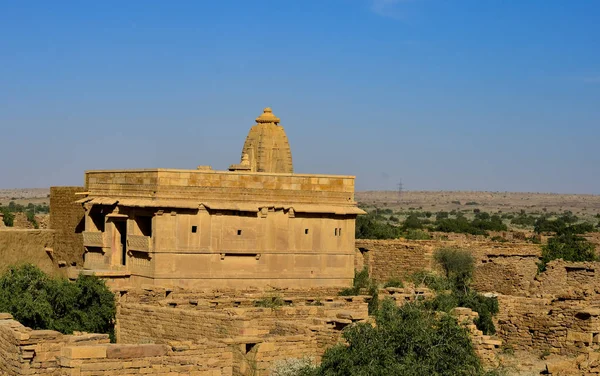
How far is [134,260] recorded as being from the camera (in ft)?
87.4

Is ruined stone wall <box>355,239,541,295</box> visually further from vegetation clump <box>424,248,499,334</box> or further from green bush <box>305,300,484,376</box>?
green bush <box>305,300,484,376</box>

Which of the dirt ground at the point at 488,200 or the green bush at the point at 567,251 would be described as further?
the dirt ground at the point at 488,200

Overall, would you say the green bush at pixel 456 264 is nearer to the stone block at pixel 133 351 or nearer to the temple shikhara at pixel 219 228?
the temple shikhara at pixel 219 228

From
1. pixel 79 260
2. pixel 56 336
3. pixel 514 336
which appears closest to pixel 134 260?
pixel 79 260

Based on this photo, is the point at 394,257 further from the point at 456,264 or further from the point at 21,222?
the point at 21,222

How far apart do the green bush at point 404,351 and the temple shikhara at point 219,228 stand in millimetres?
10722

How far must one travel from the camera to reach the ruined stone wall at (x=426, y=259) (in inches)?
1261

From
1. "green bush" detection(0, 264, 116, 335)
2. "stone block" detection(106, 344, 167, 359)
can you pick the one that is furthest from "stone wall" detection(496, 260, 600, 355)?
"stone block" detection(106, 344, 167, 359)

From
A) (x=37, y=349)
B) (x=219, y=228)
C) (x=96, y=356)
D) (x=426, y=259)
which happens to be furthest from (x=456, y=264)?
(x=96, y=356)

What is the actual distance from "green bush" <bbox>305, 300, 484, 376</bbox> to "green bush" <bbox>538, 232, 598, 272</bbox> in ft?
61.9

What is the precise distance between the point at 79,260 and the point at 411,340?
15352mm

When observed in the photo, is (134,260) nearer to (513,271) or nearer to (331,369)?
(513,271)

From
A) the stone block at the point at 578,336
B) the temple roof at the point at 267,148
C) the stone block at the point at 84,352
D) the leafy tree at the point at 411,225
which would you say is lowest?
the stone block at the point at 578,336

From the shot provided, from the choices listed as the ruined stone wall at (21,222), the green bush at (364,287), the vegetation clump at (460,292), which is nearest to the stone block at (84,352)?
the vegetation clump at (460,292)
